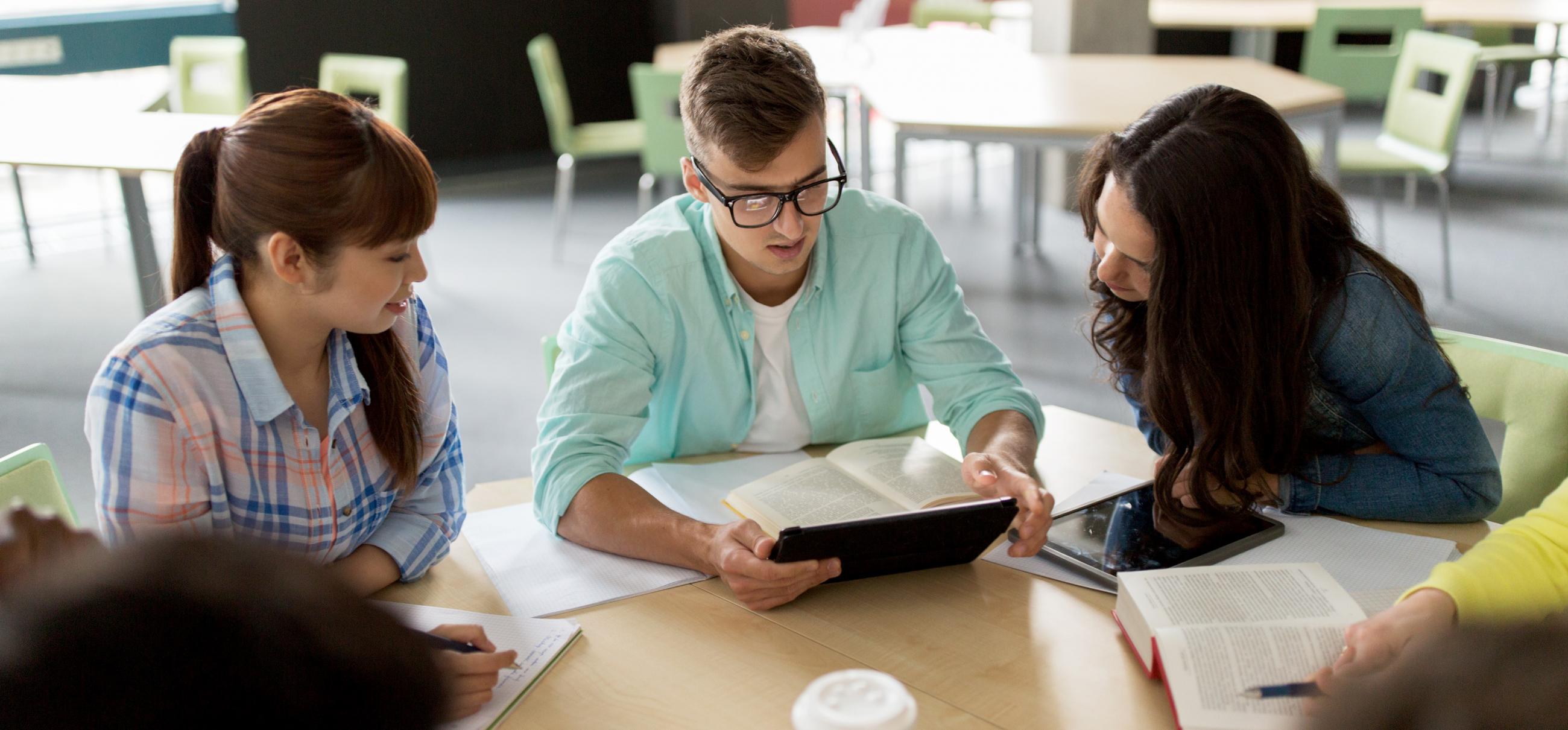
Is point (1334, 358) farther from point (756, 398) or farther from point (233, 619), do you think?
point (233, 619)

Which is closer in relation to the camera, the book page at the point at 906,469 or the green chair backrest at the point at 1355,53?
the book page at the point at 906,469

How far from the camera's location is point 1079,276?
466 centimetres

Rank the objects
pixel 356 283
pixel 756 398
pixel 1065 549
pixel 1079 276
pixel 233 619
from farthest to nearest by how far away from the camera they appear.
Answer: pixel 1079 276 → pixel 756 398 → pixel 1065 549 → pixel 356 283 → pixel 233 619

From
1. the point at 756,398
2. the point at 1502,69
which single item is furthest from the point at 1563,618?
the point at 1502,69

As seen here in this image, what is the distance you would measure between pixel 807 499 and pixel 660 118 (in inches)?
121

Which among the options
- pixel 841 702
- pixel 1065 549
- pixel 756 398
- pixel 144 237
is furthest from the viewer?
pixel 144 237

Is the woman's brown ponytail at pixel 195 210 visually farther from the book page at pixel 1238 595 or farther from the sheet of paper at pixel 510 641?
the book page at pixel 1238 595

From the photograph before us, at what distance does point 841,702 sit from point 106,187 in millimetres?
6366

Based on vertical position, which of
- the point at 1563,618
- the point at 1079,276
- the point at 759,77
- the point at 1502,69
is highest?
the point at 759,77

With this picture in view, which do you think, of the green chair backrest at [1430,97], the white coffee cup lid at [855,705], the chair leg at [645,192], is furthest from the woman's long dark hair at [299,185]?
the green chair backrest at [1430,97]

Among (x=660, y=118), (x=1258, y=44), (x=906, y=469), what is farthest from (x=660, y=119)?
(x=1258, y=44)

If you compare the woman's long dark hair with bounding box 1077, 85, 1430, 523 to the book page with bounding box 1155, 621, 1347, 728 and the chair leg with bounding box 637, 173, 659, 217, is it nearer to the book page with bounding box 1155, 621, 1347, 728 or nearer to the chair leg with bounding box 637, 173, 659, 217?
the book page with bounding box 1155, 621, 1347, 728

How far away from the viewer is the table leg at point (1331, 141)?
351 cm

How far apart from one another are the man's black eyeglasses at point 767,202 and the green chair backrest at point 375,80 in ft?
9.54
